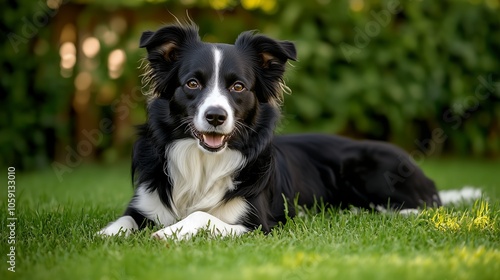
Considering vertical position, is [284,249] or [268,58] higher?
[268,58]

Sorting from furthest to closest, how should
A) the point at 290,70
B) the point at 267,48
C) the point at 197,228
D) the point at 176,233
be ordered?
the point at 290,70 → the point at 267,48 → the point at 197,228 → the point at 176,233

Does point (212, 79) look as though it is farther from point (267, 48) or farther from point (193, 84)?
point (267, 48)

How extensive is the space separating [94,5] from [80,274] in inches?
272

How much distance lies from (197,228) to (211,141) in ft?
2.05

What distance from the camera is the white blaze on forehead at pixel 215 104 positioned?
3949mm

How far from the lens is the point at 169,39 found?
4395 mm

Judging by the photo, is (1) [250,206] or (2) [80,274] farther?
(1) [250,206]

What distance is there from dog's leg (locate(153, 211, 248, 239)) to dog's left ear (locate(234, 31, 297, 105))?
3.44 ft

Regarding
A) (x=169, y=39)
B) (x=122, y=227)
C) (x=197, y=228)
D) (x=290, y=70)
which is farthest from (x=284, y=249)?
(x=290, y=70)

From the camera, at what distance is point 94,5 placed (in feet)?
29.9

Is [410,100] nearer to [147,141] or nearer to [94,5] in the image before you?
[94,5]

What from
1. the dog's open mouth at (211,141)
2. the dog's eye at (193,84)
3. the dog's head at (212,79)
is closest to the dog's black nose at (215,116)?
the dog's head at (212,79)

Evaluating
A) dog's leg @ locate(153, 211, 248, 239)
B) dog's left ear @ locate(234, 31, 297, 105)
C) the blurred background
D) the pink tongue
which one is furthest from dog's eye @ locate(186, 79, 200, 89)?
the blurred background

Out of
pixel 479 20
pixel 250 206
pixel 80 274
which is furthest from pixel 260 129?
pixel 479 20
